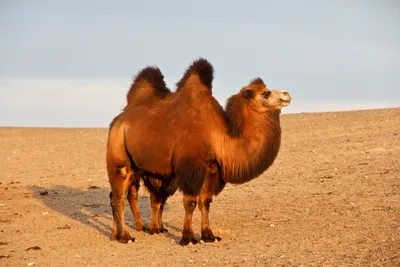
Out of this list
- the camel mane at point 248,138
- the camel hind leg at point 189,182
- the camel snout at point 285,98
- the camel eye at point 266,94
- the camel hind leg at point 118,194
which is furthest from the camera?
the camel hind leg at point 118,194

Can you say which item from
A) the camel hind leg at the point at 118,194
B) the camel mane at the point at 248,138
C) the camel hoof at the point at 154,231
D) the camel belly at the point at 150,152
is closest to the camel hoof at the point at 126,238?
the camel hind leg at the point at 118,194

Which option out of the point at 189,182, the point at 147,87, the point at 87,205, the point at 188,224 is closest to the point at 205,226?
the point at 188,224

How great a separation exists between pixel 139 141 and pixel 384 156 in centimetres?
849

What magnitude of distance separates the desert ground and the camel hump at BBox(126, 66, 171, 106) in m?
2.22

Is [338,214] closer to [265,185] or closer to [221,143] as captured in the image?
[221,143]

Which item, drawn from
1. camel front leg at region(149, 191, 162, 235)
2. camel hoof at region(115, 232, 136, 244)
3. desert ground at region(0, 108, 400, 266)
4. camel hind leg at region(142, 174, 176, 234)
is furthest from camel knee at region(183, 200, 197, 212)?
camel front leg at region(149, 191, 162, 235)

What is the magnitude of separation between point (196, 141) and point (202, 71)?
125 centimetres

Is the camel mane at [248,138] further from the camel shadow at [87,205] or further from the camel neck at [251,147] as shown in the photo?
the camel shadow at [87,205]

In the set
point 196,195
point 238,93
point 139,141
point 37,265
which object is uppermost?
point 238,93

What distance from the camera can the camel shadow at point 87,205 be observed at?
14055 millimetres

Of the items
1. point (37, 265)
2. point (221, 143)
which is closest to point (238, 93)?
point (221, 143)

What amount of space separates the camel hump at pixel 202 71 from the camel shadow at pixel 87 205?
2.45 meters

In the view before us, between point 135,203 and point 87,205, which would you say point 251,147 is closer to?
point 135,203

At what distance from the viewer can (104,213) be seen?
49.9 ft
